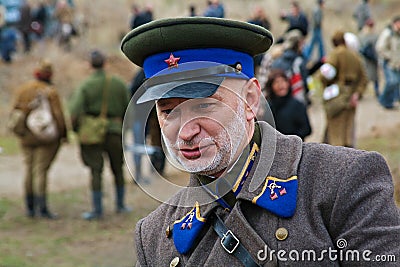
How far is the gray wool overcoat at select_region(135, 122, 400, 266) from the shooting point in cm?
219

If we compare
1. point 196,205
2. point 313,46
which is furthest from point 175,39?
point 313,46

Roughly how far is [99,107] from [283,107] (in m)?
2.28

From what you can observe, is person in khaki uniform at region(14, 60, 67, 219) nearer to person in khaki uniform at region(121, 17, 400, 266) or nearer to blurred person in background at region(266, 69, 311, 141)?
blurred person in background at region(266, 69, 311, 141)

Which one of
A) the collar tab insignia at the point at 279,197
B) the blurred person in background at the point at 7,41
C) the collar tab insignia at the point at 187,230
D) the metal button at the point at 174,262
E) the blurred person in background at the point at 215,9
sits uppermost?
the collar tab insignia at the point at 279,197

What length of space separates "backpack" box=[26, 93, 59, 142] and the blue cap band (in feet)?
20.6

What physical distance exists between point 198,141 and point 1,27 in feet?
64.3

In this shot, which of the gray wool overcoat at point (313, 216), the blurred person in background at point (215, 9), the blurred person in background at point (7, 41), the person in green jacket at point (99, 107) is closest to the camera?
the gray wool overcoat at point (313, 216)

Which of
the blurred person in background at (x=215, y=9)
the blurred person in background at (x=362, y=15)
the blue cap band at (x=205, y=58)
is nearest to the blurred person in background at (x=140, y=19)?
the blurred person in background at (x=215, y=9)

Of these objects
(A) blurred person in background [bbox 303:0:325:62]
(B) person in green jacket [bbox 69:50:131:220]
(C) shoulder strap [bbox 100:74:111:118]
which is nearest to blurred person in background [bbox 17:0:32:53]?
(A) blurred person in background [bbox 303:0:325:62]

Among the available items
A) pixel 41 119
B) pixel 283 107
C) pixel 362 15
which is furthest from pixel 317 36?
pixel 283 107

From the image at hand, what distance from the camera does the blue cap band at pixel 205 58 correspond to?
7.97ft

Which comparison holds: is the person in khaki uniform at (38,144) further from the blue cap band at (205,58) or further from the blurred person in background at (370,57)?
the blurred person in background at (370,57)

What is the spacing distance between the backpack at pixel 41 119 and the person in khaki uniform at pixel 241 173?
6.19 m

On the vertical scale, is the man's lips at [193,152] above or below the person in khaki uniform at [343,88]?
above
